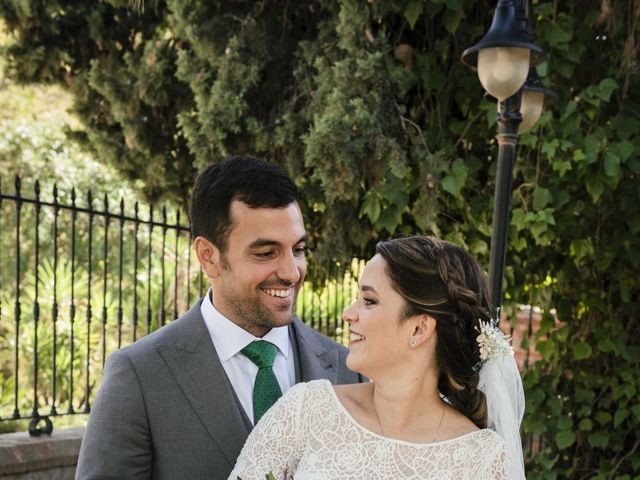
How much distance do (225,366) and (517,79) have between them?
2467 mm

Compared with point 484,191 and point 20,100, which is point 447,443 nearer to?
point 484,191

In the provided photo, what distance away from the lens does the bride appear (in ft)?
8.16

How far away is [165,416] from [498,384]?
0.91 metres

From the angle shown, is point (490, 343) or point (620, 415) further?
point (620, 415)

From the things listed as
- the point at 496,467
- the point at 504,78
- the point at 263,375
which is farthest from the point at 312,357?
the point at 504,78

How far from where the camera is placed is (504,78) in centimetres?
452

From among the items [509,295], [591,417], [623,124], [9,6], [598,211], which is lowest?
[591,417]

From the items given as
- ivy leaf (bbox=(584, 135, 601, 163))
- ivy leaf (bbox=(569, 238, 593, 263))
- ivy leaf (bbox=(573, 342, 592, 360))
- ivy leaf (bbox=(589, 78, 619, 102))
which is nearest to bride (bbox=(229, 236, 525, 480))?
ivy leaf (bbox=(584, 135, 601, 163))

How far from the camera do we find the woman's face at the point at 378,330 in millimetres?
2486

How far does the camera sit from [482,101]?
17.9 ft

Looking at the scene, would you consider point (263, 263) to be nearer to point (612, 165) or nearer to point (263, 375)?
point (263, 375)

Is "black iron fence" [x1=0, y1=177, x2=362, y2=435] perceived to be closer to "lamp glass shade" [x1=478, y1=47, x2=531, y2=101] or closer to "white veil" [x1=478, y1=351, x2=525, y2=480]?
"lamp glass shade" [x1=478, y1=47, x2=531, y2=101]

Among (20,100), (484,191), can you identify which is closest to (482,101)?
(484,191)

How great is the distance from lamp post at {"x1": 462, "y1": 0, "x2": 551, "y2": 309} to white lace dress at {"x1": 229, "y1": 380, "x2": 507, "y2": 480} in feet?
6.84
